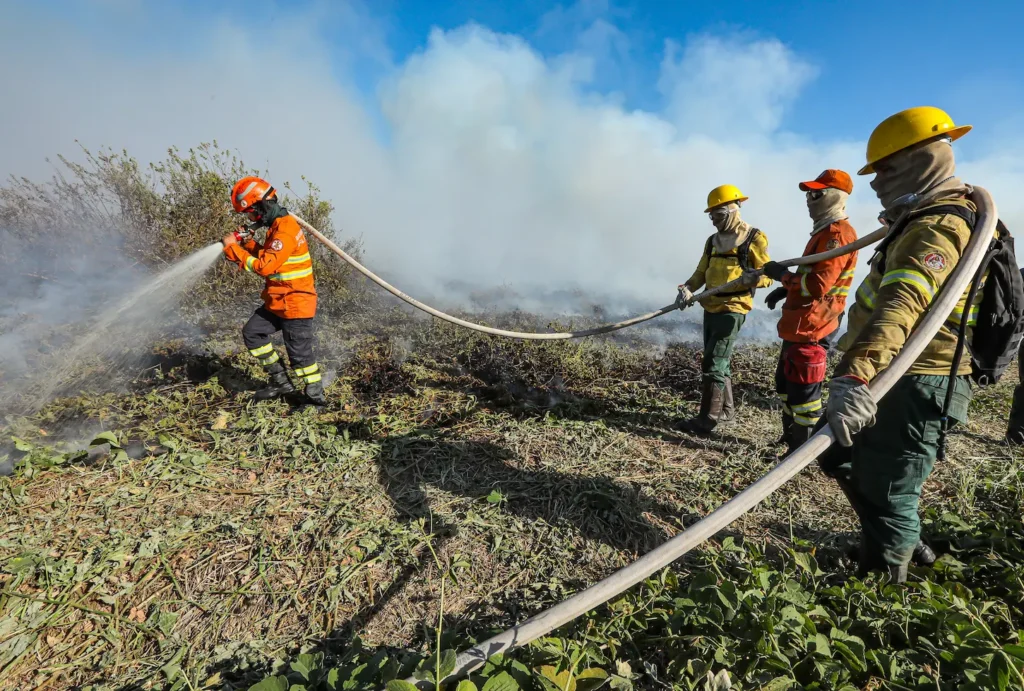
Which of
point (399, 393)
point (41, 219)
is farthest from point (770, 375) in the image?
point (41, 219)

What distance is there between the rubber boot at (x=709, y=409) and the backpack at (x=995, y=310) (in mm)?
2141

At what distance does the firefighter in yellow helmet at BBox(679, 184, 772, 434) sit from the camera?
429cm

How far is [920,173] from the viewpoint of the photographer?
2.25m

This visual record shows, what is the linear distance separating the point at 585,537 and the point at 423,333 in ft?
15.7

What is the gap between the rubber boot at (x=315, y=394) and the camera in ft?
15.3

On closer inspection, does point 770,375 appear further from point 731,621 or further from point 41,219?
point 41,219

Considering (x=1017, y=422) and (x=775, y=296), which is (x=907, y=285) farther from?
(x=1017, y=422)

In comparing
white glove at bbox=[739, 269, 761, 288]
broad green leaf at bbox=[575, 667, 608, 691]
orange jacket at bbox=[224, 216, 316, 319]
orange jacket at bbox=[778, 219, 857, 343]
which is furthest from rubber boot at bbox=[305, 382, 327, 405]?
orange jacket at bbox=[778, 219, 857, 343]

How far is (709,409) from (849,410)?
2614 millimetres

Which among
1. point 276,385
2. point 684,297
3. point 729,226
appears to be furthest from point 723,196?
point 276,385

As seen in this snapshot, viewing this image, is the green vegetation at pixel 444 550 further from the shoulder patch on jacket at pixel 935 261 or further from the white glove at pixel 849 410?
the shoulder patch on jacket at pixel 935 261

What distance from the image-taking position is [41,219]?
7.58m

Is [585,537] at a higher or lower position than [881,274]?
lower

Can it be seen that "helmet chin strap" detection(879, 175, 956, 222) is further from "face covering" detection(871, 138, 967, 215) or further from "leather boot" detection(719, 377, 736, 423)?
"leather boot" detection(719, 377, 736, 423)
